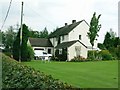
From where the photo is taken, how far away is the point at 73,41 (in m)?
54.8

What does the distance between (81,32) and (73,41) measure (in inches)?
279

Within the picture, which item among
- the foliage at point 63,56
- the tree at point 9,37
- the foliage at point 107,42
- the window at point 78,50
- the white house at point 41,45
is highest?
the tree at point 9,37

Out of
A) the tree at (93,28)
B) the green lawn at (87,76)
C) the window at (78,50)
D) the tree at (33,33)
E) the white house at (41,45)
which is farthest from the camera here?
the tree at (33,33)

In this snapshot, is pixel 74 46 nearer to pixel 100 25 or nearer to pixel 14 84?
pixel 100 25

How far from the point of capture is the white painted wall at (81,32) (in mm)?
60531

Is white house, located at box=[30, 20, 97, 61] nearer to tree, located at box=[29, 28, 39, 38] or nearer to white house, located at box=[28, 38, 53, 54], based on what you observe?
white house, located at box=[28, 38, 53, 54]

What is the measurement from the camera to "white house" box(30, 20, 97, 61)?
52.3 meters

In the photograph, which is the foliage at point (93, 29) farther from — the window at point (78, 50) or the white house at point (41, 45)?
the white house at point (41, 45)

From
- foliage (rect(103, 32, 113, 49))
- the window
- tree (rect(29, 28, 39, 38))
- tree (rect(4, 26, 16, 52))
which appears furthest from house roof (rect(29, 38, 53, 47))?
tree (rect(29, 28, 39, 38))

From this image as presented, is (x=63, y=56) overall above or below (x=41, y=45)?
below

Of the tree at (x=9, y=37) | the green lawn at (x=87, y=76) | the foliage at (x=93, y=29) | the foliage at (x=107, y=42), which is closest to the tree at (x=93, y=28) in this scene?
the foliage at (x=93, y=29)

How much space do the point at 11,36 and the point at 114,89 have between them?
86.1m

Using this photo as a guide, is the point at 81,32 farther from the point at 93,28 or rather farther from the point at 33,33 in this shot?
the point at 33,33

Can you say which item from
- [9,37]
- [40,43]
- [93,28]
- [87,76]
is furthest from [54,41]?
[87,76]
